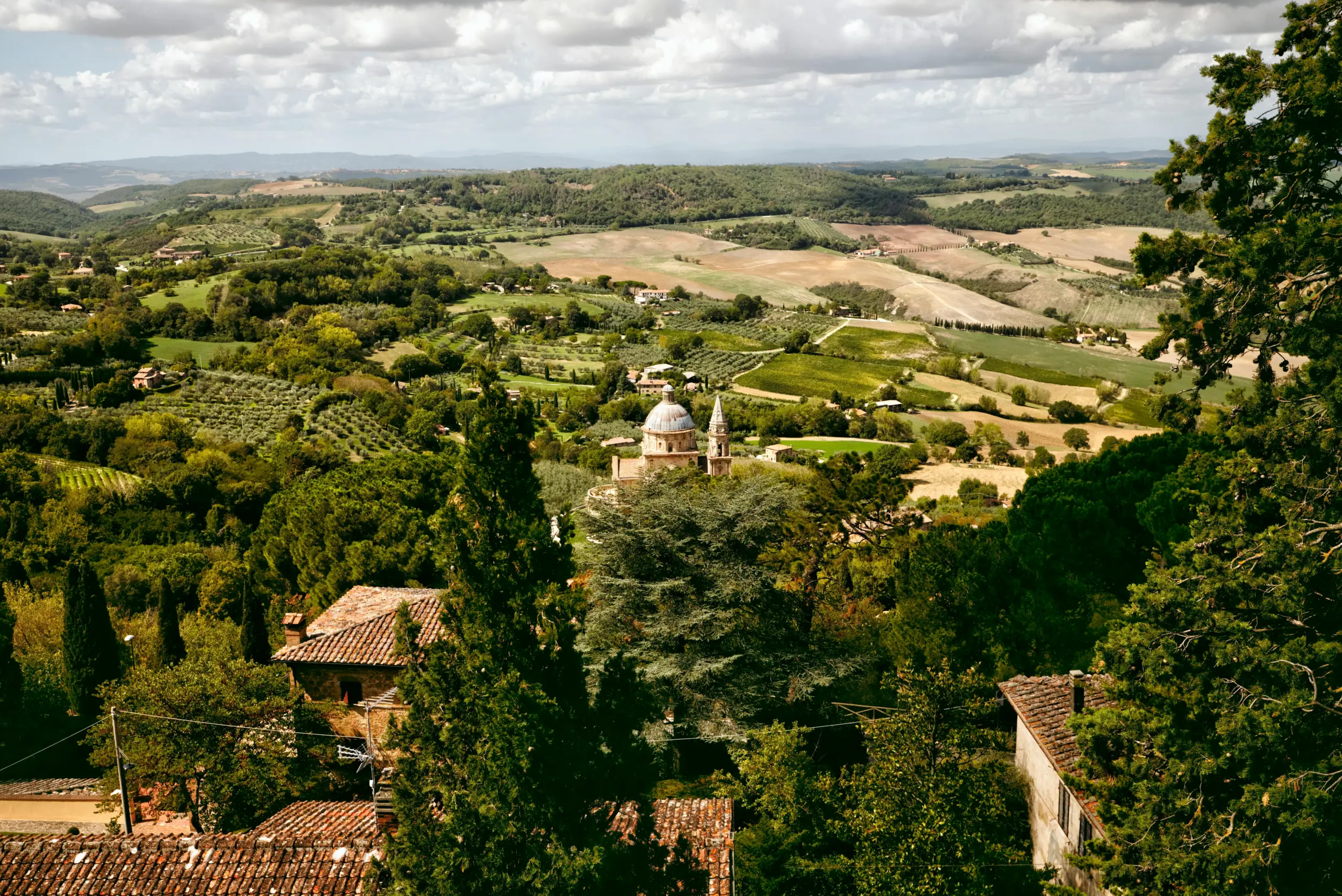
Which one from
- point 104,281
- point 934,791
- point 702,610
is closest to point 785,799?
point 934,791

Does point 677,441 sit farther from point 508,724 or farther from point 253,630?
point 508,724

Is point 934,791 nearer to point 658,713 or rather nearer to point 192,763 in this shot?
point 658,713

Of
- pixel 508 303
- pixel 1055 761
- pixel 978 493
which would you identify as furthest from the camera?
pixel 508 303

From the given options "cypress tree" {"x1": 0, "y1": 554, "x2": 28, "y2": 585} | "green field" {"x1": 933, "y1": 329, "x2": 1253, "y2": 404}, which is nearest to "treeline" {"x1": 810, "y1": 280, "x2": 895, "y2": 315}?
"green field" {"x1": 933, "y1": 329, "x2": 1253, "y2": 404}

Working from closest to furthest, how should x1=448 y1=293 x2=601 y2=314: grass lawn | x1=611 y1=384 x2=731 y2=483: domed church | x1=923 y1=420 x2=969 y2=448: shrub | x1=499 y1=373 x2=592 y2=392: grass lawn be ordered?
1. x1=611 y1=384 x2=731 y2=483: domed church
2. x1=923 y1=420 x2=969 y2=448: shrub
3. x1=499 y1=373 x2=592 y2=392: grass lawn
4. x1=448 y1=293 x2=601 y2=314: grass lawn

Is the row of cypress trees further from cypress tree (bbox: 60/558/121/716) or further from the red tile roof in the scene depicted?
the red tile roof

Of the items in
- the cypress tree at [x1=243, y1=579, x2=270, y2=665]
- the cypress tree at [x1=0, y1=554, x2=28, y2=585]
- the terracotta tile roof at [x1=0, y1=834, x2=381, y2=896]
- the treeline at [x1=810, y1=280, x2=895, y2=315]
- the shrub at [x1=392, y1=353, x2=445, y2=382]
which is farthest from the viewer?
the treeline at [x1=810, y1=280, x2=895, y2=315]

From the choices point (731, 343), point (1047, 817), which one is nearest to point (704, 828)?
point (1047, 817)
